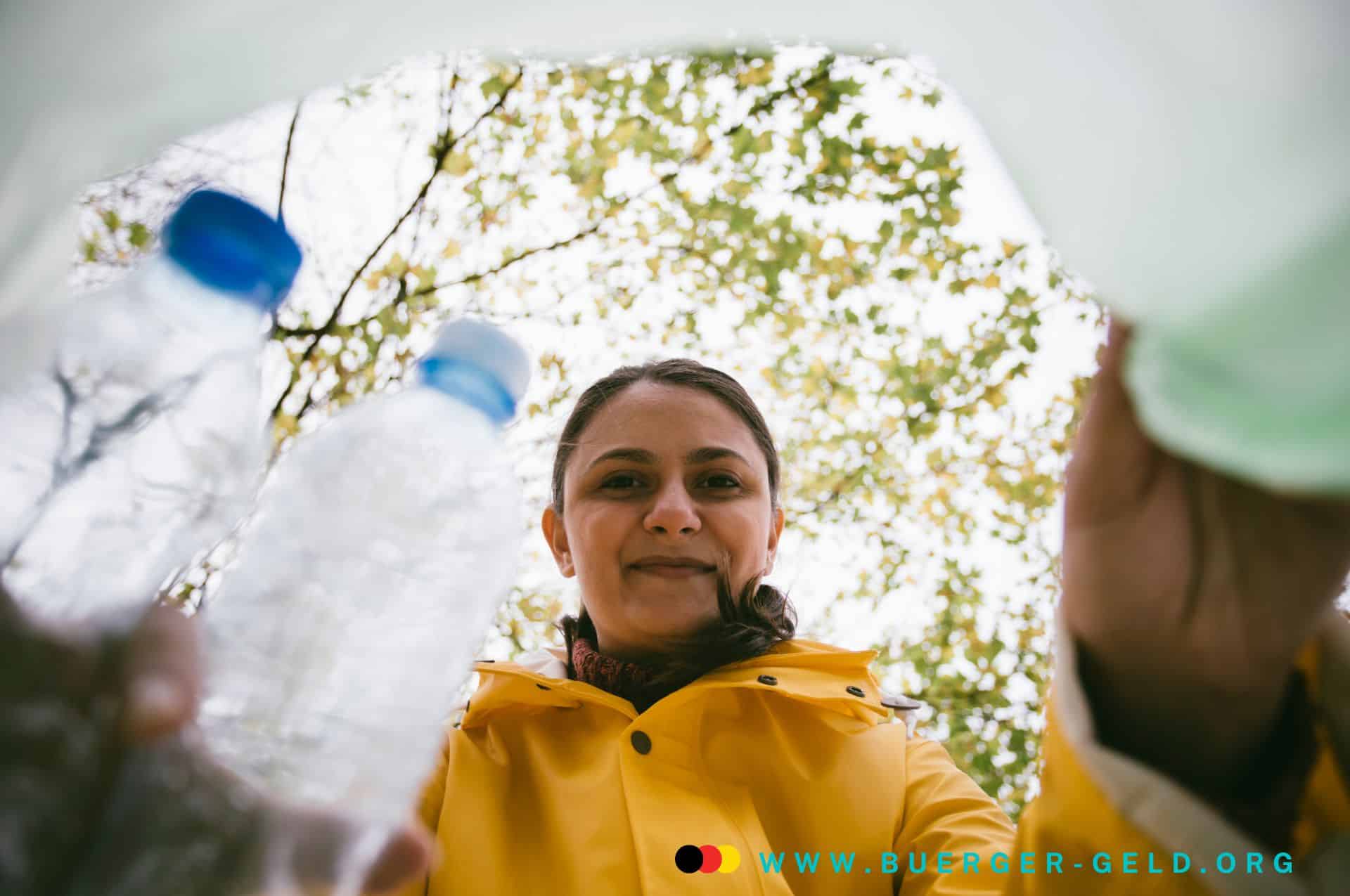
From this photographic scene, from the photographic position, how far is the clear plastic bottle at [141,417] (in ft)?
2.84

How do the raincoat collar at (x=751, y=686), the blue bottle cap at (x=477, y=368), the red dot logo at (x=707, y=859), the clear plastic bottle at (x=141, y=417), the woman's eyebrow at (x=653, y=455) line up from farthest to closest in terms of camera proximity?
the woman's eyebrow at (x=653, y=455) → the raincoat collar at (x=751, y=686) → the red dot logo at (x=707, y=859) → the blue bottle cap at (x=477, y=368) → the clear plastic bottle at (x=141, y=417)

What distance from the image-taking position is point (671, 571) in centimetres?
186

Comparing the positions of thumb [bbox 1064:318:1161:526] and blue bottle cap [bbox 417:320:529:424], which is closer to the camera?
thumb [bbox 1064:318:1161:526]

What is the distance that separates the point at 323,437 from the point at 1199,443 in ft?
4.48

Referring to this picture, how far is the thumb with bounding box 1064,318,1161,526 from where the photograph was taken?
74cm

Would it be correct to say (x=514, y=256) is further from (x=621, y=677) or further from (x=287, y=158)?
(x=621, y=677)

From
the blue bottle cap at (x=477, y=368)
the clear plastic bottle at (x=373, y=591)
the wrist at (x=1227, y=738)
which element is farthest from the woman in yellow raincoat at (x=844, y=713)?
the blue bottle cap at (x=477, y=368)

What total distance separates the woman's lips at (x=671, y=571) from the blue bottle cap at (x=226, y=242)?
45.9 inches

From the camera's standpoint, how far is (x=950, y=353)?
4840mm

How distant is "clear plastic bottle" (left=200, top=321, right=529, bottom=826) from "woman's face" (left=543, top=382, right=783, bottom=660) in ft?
1.71

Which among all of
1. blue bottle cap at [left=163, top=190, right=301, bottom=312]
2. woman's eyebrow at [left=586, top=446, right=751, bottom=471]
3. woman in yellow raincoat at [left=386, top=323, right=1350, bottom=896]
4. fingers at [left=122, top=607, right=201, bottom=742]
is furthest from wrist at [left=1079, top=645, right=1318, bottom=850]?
woman's eyebrow at [left=586, top=446, right=751, bottom=471]

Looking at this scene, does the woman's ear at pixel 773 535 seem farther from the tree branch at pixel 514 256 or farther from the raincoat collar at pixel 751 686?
the tree branch at pixel 514 256

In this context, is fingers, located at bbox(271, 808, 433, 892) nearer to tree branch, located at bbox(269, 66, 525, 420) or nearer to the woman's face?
the woman's face

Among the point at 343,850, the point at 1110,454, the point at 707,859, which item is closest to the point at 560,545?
the point at 707,859
